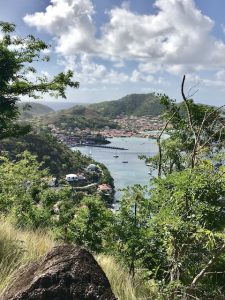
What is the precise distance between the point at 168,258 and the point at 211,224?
31.6 inches

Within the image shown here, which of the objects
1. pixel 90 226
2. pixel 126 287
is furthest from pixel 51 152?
pixel 126 287

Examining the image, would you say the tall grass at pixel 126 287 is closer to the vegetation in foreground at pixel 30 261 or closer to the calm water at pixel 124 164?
the vegetation in foreground at pixel 30 261

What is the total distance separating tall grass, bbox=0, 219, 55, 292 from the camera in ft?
14.9

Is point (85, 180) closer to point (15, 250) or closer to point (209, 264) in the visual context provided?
point (15, 250)

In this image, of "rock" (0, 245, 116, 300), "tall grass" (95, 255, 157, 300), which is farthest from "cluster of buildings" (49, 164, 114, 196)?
"rock" (0, 245, 116, 300)

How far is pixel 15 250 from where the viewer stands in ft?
16.4

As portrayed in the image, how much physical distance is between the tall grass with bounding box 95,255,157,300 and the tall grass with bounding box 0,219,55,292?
846mm

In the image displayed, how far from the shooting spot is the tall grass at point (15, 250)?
4.56m

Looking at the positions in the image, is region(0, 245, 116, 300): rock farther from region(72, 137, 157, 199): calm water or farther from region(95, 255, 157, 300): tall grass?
region(72, 137, 157, 199): calm water

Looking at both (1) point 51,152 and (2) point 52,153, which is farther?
(1) point 51,152

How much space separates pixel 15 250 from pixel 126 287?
54.9 inches

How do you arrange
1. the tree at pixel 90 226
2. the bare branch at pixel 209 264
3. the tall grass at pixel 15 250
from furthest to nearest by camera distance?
the tree at pixel 90 226, the tall grass at pixel 15 250, the bare branch at pixel 209 264

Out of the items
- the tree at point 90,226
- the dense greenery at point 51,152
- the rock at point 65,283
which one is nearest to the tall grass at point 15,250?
the rock at point 65,283

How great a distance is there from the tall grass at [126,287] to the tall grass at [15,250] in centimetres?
85
